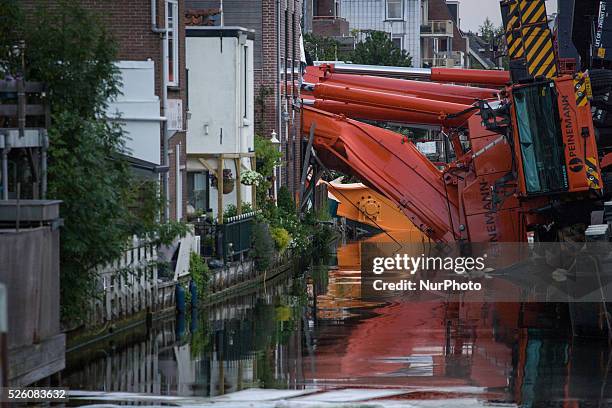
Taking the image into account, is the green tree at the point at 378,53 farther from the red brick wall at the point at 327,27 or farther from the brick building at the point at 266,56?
the brick building at the point at 266,56

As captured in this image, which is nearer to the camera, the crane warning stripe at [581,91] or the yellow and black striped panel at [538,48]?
the crane warning stripe at [581,91]

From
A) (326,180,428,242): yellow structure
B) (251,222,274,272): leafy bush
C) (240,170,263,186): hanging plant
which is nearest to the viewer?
(251,222,274,272): leafy bush

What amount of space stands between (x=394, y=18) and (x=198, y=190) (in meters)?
57.1

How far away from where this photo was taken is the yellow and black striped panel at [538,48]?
3262cm

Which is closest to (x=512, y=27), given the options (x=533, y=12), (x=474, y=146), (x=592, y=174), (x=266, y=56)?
(x=533, y=12)

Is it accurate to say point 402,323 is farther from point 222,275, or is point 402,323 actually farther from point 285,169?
point 285,169

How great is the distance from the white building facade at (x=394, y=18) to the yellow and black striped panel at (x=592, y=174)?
60.4 m

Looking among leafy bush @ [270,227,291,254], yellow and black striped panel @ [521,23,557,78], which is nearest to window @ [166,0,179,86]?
leafy bush @ [270,227,291,254]

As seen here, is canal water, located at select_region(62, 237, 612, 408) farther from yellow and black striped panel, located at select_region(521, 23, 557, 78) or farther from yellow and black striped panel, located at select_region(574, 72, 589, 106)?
yellow and black striped panel, located at select_region(521, 23, 557, 78)

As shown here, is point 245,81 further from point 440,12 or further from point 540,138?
point 440,12

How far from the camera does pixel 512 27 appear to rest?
33.2 meters

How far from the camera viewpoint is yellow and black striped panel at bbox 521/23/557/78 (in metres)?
32.6

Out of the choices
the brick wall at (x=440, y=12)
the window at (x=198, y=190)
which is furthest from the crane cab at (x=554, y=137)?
the brick wall at (x=440, y=12)

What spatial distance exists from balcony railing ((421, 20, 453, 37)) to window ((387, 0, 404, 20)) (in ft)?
14.3
